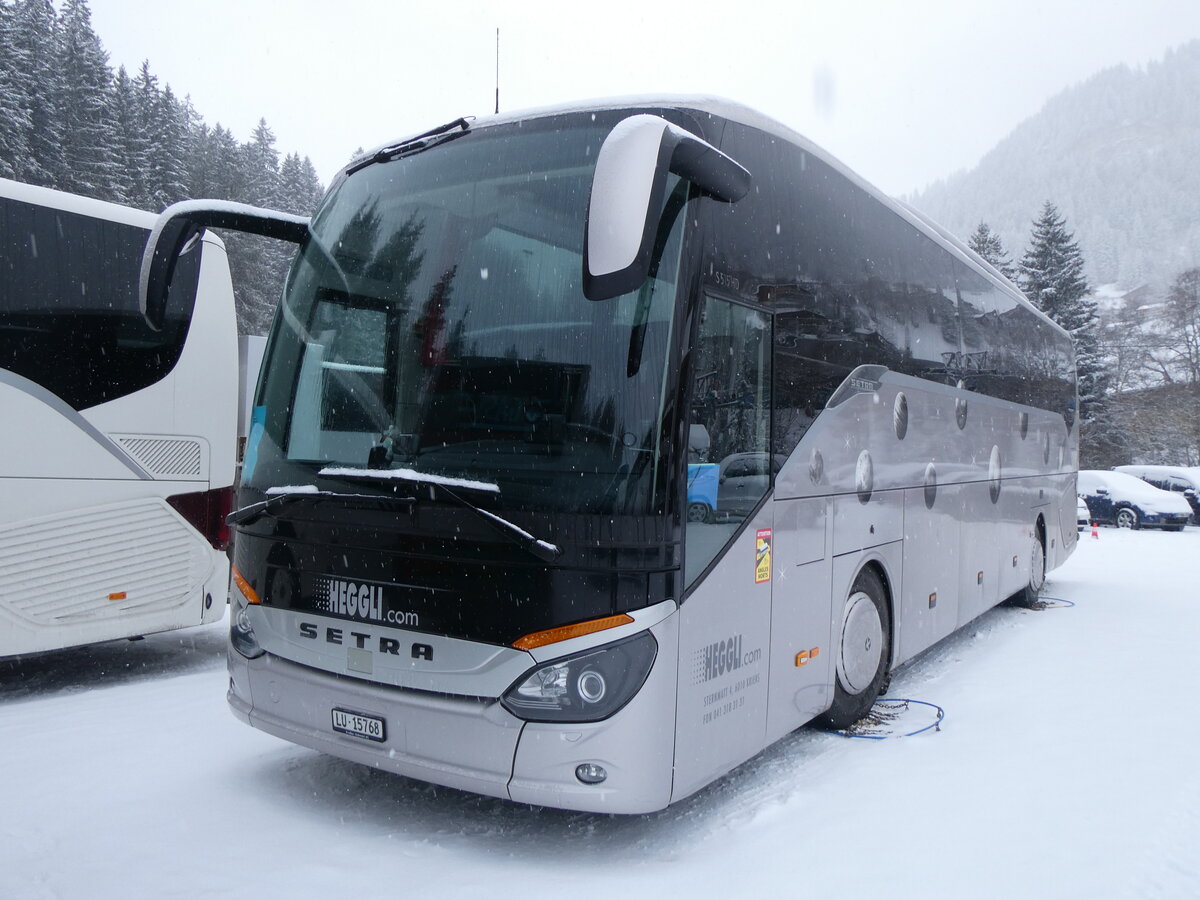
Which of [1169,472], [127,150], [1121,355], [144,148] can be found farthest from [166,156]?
[1121,355]

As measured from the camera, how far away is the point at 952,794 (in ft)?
15.9

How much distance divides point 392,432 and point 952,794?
11.1 feet

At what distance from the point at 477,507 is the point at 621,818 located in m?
1.86

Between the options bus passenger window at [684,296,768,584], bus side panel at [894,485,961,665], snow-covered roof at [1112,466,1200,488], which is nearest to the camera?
bus passenger window at [684,296,768,584]

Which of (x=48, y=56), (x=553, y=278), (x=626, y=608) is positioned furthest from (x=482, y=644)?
(x=48, y=56)

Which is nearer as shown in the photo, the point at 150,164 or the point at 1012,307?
the point at 1012,307

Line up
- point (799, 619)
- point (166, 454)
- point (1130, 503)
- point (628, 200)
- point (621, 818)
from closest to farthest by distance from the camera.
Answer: point (628, 200) → point (621, 818) → point (799, 619) → point (166, 454) → point (1130, 503)

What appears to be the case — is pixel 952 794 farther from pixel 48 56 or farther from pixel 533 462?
pixel 48 56

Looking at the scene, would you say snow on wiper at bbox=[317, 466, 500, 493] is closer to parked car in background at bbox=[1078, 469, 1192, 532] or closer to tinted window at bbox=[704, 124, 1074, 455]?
tinted window at bbox=[704, 124, 1074, 455]

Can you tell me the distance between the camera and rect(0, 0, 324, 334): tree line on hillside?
34.5m

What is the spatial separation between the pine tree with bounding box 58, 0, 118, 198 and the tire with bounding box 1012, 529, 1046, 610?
3627cm

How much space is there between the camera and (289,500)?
13.9ft

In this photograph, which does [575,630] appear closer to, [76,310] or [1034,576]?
[76,310]

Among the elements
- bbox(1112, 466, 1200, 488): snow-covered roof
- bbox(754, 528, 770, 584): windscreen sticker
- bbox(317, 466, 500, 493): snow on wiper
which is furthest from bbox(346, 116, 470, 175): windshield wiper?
bbox(1112, 466, 1200, 488): snow-covered roof
